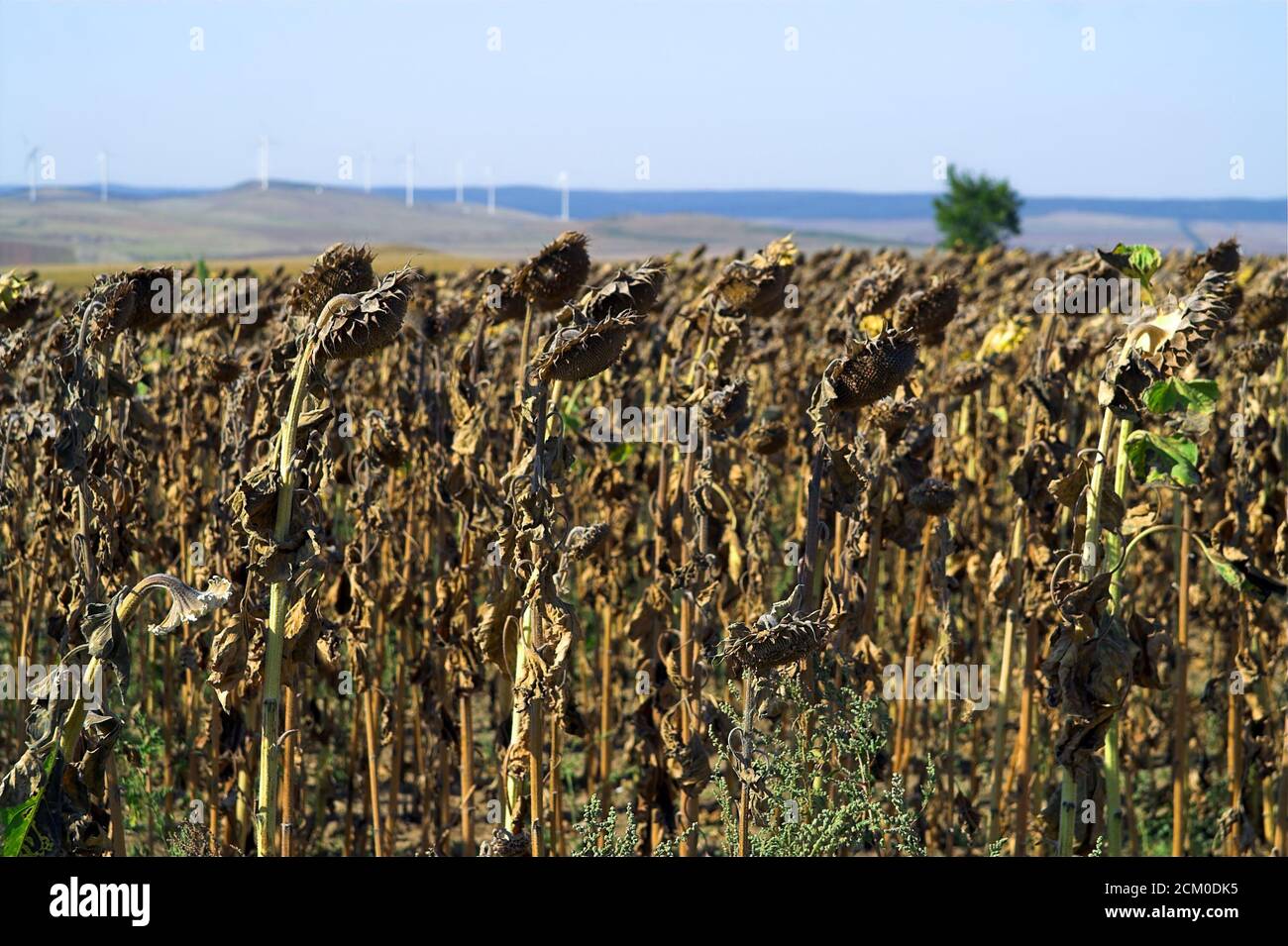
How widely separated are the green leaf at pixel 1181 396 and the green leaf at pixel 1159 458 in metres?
0.08

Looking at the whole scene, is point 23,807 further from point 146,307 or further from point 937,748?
point 937,748

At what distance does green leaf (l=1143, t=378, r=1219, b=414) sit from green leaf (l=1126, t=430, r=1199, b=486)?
3.1 inches

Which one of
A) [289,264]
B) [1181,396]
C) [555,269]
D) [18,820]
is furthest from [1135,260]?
[289,264]

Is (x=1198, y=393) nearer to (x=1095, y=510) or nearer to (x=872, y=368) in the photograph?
(x=1095, y=510)

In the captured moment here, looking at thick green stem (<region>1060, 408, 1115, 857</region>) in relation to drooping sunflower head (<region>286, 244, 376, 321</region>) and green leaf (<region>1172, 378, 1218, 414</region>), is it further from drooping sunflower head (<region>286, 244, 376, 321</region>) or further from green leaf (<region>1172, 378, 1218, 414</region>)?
drooping sunflower head (<region>286, 244, 376, 321</region>)

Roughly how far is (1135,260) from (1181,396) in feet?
1.67

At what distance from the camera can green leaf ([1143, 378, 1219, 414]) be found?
136 inches

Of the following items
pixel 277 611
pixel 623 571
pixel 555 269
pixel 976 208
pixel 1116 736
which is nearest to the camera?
pixel 277 611

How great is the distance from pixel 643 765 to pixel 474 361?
56.1 inches

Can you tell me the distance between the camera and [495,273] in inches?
199

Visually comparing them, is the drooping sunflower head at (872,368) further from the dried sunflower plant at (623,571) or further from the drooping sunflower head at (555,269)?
the drooping sunflower head at (555,269)

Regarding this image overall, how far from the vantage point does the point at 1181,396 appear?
11.5 ft

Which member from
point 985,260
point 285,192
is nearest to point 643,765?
point 985,260

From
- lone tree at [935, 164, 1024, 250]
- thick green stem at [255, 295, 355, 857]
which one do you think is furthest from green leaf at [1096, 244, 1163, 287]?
lone tree at [935, 164, 1024, 250]
